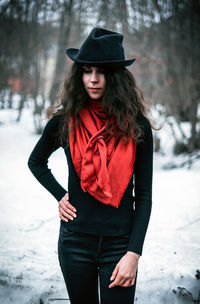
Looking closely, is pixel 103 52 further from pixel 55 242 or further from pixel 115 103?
pixel 55 242

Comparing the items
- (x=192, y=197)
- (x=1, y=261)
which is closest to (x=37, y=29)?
(x=192, y=197)

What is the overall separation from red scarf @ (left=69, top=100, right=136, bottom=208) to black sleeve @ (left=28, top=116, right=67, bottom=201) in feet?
0.54

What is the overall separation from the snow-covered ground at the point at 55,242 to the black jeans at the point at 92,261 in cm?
130

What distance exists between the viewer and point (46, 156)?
1.62m

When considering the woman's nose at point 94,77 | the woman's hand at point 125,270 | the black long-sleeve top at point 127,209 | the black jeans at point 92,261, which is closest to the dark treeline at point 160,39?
the woman's nose at point 94,77

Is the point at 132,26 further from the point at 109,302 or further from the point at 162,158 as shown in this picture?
the point at 109,302

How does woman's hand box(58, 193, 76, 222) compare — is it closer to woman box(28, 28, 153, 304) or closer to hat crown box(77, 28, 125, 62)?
woman box(28, 28, 153, 304)

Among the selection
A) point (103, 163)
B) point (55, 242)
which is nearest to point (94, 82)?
point (103, 163)

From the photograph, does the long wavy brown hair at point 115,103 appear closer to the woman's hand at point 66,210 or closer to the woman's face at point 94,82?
the woman's face at point 94,82

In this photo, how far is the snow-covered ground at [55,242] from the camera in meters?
2.63

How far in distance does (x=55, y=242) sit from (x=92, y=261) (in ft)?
8.30

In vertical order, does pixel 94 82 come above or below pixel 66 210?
above

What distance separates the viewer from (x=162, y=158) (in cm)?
855

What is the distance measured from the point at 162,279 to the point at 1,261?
179cm
